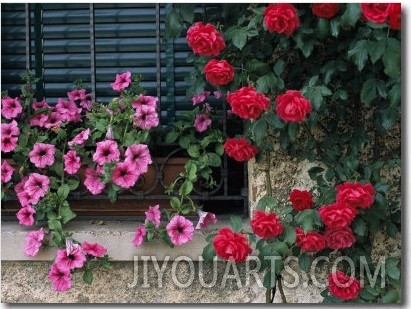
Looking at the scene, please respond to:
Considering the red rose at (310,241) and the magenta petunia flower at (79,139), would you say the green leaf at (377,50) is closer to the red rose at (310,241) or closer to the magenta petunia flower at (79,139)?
the red rose at (310,241)

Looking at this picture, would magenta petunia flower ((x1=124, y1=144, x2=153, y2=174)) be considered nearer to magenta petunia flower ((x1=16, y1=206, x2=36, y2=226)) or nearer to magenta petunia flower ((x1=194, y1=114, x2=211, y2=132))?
magenta petunia flower ((x1=194, y1=114, x2=211, y2=132))

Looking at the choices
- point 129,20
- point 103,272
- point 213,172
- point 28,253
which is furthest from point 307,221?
point 129,20

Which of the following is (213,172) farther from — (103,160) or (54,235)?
(54,235)

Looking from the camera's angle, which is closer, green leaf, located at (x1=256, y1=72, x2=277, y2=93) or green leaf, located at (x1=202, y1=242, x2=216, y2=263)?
green leaf, located at (x1=256, y1=72, x2=277, y2=93)

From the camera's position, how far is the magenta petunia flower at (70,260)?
2.68 m

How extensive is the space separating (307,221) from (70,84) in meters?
1.27

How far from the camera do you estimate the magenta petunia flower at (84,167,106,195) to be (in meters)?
2.74

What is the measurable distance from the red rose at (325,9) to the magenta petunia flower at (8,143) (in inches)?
47.2

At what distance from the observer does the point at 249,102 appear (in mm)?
2344

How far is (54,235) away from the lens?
8.91 ft

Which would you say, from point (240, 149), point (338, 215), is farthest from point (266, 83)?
point (338, 215)

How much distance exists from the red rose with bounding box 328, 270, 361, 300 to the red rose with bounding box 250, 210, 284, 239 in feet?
0.87

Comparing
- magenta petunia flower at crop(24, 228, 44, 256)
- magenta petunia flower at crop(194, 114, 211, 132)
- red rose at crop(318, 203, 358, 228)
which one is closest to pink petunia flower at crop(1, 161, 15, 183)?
magenta petunia flower at crop(24, 228, 44, 256)

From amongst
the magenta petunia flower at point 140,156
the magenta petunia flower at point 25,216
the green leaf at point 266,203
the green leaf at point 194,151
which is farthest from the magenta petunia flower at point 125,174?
the green leaf at point 266,203
